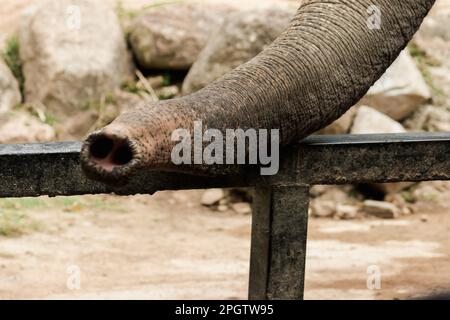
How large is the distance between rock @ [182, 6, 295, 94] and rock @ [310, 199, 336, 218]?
3.89 feet

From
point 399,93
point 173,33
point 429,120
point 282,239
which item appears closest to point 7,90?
point 173,33

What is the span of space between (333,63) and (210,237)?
3913 mm

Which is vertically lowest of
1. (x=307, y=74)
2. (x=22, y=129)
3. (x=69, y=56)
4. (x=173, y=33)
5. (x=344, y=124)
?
(x=307, y=74)

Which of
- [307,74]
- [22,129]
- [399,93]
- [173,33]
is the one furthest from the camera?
[173,33]

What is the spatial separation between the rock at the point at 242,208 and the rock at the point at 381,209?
0.83 meters

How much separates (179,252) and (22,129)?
2174mm

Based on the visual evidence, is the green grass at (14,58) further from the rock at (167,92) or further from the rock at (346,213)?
the rock at (346,213)

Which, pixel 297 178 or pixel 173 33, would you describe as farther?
pixel 173 33

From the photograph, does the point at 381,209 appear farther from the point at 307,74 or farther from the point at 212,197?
the point at 307,74

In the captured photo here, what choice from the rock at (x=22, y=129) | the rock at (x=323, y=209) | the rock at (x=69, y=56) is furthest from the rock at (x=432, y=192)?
the rock at (x=22, y=129)

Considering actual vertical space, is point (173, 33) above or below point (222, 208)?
above

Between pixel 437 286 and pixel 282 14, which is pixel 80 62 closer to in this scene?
pixel 282 14

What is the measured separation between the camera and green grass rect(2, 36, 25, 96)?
315 inches

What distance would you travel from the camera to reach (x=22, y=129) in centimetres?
737
